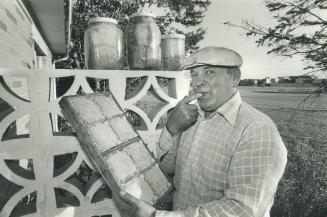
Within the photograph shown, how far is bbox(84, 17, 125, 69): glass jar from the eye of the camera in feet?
5.99

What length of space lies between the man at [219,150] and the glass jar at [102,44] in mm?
510

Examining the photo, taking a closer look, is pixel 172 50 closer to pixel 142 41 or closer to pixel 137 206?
pixel 142 41

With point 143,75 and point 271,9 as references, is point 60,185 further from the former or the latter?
point 271,9

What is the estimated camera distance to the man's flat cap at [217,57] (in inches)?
62.3

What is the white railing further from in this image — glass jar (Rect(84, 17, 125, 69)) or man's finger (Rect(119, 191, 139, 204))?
man's finger (Rect(119, 191, 139, 204))

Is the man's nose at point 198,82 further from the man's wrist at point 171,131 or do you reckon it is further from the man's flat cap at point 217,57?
the man's wrist at point 171,131

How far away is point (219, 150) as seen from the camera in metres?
1.61

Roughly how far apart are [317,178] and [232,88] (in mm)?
4412

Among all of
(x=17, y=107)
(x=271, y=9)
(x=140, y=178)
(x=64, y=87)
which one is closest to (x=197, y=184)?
(x=140, y=178)

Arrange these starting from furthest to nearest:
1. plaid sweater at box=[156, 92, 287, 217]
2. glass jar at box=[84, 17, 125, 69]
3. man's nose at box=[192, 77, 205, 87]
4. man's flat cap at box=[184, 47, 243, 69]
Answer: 1. glass jar at box=[84, 17, 125, 69]
2. man's nose at box=[192, 77, 205, 87]
3. man's flat cap at box=[184, 47, 243, 69]
4. plaid sweater at box=[156, 92, 287, 217]

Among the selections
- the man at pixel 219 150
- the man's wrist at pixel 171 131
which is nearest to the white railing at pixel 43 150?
the man's wrist at pixel 171 131

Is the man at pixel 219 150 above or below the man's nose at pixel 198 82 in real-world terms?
below

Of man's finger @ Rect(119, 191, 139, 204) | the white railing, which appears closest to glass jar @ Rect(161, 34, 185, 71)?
the white railing

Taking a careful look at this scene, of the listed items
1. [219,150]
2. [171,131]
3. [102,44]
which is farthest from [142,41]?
[219,150]
